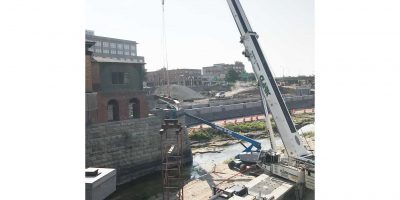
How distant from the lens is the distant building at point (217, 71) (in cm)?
8158

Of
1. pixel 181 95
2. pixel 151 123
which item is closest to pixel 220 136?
pixel 151 123

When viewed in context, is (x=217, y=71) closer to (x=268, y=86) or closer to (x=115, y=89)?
(x=115, y=89)

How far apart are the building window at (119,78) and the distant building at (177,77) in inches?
1597

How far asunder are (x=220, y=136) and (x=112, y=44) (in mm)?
40022

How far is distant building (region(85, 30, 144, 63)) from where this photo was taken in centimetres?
5541

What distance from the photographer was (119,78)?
18.0 metres

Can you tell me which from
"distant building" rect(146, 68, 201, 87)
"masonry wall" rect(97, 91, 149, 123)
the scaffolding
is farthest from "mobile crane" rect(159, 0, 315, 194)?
"distant building" rect(146, 68, 201, 87)

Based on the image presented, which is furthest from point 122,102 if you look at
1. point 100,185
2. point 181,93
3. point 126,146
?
point 181,93

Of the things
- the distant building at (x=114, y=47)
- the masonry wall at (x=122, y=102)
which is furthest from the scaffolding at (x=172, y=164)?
the distant building at (x=114, y=47)

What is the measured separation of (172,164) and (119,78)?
6.67m

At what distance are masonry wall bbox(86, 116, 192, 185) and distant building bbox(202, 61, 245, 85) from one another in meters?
61.4

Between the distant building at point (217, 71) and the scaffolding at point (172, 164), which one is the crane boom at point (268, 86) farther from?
the distant building at point (217, 71)
